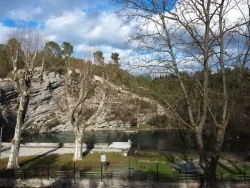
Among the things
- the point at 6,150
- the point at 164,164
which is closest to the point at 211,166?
the point at 164,164

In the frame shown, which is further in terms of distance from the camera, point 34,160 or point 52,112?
point 52,112

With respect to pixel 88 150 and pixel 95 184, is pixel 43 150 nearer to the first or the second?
pixel 88 150

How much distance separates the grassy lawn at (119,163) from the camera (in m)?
25.1

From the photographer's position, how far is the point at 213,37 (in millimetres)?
10320

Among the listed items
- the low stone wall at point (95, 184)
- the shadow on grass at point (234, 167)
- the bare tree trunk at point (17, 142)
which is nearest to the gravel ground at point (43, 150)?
the bare tree trunk at point (17, 142)

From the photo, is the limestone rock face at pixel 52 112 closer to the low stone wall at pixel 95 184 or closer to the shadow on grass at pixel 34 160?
the shadow on grass at pixel 34 160

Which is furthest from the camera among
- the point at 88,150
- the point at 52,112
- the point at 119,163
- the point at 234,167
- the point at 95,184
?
the point at 52,112

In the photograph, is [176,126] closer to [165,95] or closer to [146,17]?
[165,95]

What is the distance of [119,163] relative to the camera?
27516 millimetres

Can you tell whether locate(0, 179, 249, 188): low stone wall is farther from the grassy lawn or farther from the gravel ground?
the gravel ground

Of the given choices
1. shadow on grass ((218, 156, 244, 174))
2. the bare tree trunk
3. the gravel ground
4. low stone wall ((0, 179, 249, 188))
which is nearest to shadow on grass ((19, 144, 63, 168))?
the bare tree trunk

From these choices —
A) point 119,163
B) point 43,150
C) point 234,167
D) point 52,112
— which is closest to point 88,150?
point 43,150

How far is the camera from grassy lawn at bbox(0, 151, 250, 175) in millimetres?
25109

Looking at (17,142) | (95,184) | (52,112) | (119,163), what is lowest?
(95,184)
